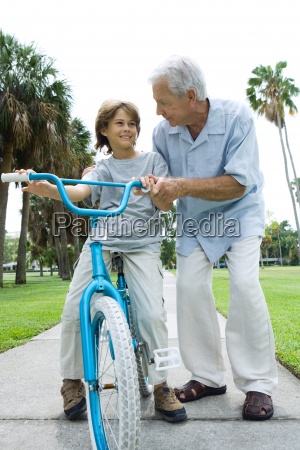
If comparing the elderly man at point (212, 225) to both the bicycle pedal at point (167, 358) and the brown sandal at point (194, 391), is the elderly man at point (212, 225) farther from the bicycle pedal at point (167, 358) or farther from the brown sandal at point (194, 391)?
the bicycle pedal at point (167, 358)

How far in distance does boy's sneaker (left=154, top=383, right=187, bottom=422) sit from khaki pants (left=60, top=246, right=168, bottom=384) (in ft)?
0.23

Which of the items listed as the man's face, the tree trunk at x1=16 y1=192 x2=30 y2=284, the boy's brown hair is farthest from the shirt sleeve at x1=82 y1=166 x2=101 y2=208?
the tree trunk at x1=16 y1=192 x2=30 y2=284

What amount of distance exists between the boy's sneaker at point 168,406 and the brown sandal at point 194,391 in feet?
0.90

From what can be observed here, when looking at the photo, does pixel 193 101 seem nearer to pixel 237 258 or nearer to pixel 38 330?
pixel 237 258

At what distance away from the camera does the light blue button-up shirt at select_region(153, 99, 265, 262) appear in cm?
271

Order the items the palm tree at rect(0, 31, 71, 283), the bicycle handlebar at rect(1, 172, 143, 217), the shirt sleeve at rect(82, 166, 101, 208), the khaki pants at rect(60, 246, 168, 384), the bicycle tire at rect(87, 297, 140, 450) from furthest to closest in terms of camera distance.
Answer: the palm tree at rect(0, 31, 71, 283), the shirt sleeve at rect(82, 166, 101, 208), the khaki pants at rect(60, 246, 168, 384), the bicycle handlebar at rect(1, 172, 143, 217), the bicycle tire at rect(87, 297, 140, 450)

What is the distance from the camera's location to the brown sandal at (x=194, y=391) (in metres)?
2.72

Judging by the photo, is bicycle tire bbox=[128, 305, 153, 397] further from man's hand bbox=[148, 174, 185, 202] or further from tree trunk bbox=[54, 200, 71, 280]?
tree trunk bbox=[54, 200, 71, 280]

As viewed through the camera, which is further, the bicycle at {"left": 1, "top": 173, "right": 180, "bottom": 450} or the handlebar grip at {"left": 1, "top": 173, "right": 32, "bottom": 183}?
the handlebar grip at {"left": 1, "top": 173, "right": 32, "bottom": 183}

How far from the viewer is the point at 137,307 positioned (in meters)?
2.46

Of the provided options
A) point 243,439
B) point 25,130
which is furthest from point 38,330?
point 25,130

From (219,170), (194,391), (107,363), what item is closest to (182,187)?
(219,170)

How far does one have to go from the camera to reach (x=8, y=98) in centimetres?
1507

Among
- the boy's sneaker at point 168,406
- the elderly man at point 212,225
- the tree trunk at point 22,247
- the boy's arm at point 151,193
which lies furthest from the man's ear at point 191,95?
the tree trunk at point 22,247
